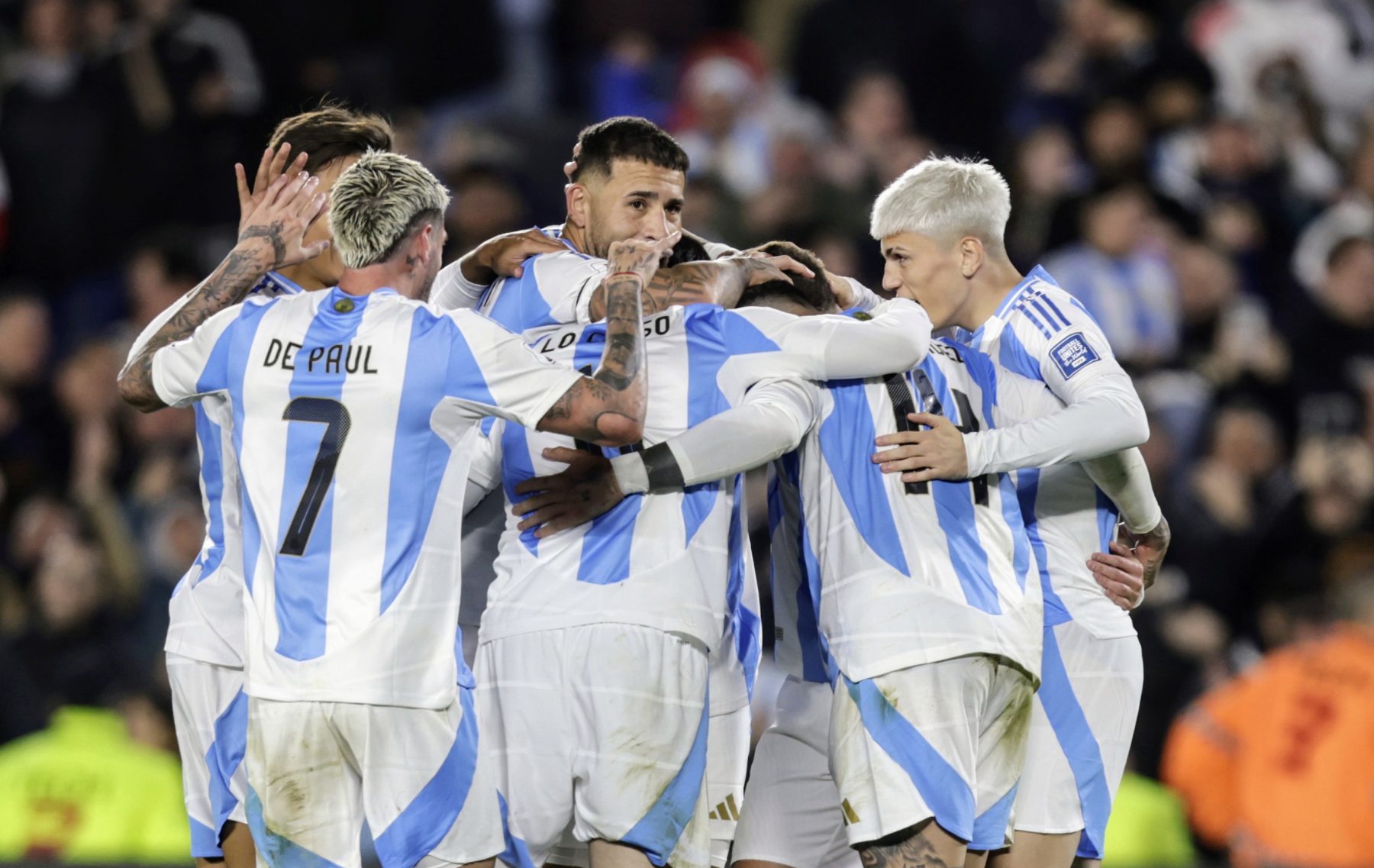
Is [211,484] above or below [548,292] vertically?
below

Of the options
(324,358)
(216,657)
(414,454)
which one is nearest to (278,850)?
(216,657)

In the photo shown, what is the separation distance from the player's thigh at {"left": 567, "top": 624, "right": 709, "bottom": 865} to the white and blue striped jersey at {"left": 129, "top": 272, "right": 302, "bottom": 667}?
A: 1140mm

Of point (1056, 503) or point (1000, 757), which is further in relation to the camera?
point (1056, 503)

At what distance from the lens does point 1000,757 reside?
5.64 metres

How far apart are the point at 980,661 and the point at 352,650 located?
1796mm

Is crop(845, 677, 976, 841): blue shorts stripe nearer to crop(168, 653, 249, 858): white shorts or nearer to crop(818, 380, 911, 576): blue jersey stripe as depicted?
crop(818, 380, 911, 576): blue jersey stripe

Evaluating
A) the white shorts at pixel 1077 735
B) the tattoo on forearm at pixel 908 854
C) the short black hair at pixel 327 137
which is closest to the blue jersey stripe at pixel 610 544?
the tattoo on forearm at pixel 908 854

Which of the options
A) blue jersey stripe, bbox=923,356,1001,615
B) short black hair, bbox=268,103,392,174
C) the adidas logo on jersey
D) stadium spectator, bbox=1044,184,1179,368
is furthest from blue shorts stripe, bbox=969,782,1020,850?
stadium spectator, bbox=1044,184,1179,368

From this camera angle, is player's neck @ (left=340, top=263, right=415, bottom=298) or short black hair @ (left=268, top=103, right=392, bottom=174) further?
short black hair @ (left=268, top=103, right=392, bottom=174)

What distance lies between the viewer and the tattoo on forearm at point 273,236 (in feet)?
18.6

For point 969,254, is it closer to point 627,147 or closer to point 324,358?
point 627,147

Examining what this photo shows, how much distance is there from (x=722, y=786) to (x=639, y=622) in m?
0.73

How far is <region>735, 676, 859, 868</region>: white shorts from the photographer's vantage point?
596cm

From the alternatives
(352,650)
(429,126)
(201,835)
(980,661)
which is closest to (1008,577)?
(980,661)
